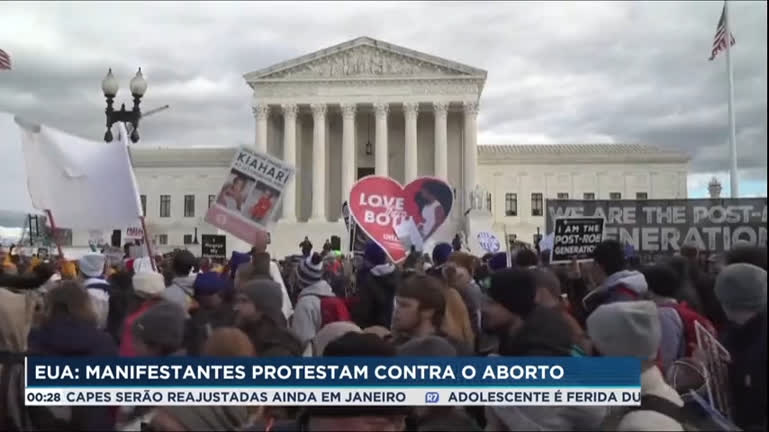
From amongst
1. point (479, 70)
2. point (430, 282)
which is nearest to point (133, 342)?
point (430, 282)

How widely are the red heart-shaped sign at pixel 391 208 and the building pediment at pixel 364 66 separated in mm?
46122

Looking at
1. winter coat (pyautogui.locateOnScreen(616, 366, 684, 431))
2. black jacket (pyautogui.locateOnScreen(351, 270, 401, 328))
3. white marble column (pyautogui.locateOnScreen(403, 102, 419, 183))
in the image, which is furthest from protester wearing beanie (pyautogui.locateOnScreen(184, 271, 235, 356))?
white marble column (pyautogui.locateOnScreen(403, 102, 419, 183))

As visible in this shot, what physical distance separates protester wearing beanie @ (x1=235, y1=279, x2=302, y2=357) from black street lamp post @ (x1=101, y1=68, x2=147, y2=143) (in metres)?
9.08

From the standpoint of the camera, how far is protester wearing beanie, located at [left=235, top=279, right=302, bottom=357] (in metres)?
3.85

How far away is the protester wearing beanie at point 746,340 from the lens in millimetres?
3445

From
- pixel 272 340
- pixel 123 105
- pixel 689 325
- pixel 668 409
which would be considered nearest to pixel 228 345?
pixel 272 340

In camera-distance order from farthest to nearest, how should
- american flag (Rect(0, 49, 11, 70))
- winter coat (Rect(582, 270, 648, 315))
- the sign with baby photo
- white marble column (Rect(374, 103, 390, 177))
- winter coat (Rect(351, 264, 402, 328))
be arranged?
white marble column (Rect(374, 103, 390, 177)), american flag (Rect(0, 49, 11, 70)), the sign with baby photo, winter coat (Rect(351, 264, 402, 328)), winter coat (Rect(582, 270, 648, 315))

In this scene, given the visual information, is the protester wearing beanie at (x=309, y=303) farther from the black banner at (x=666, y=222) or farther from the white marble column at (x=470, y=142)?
the white marble column at (x=470, y=142)

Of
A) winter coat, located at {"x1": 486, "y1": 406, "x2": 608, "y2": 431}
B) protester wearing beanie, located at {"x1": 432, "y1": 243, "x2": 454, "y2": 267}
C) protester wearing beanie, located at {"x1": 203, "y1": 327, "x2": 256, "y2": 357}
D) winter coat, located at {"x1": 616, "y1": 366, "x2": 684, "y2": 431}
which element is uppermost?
protester wearing beanie, located at {"x1": 432, "y1": 243, "x2": 454, "y2": 267}

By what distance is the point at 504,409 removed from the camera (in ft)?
10.3

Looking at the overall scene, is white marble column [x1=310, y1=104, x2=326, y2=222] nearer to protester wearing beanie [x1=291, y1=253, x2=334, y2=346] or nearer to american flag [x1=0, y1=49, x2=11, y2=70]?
american flag [x1=0, y1=49, x2=11, y2=70]

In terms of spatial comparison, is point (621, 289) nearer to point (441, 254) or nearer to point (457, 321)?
point (457, 321)

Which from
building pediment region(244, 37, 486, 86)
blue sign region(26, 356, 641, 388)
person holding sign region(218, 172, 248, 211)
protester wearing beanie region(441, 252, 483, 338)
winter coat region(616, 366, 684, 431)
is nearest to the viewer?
winter coat region(616, 366, 684, 431)

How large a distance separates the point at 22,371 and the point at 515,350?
2492mm
